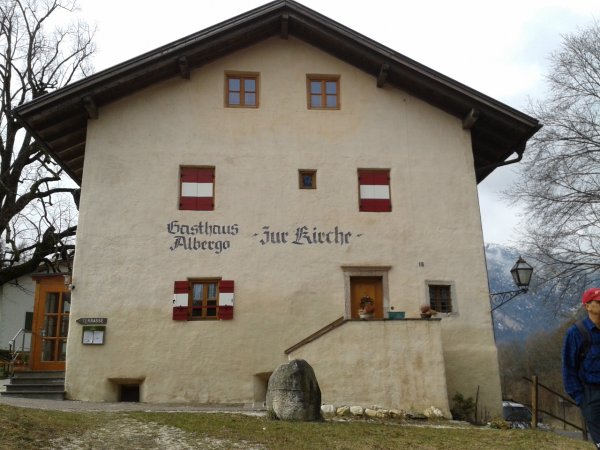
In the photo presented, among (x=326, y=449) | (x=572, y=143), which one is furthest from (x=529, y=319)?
(x=326, y=449)

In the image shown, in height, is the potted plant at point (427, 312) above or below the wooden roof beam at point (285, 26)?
below

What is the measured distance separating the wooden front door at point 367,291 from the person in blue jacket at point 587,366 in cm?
1010

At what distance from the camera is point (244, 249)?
15414 mm

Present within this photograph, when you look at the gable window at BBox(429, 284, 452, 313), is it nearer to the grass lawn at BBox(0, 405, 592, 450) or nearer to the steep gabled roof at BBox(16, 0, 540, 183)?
the steep gabled roof at BBox(16, 0, 540, 183)

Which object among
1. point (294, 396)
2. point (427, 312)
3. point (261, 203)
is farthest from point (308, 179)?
point (294, 396)

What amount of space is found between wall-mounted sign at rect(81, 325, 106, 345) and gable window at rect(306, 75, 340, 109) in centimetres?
774

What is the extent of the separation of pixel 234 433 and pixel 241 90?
1011 centimetres

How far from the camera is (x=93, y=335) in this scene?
14.6 metres

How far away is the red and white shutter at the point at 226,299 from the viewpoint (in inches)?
589

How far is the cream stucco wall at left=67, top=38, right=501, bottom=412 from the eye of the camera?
1469 centimetres

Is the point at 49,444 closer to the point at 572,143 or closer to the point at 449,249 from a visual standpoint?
the point at 449,249

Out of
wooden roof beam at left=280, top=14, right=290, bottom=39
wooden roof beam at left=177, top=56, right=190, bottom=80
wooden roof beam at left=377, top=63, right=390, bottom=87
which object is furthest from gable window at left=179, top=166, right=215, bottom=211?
wooden roof beam at left=377, top=63, right=390, bottom=87

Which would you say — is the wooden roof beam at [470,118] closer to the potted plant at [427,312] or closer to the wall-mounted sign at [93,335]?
the potted plant at [427,312]

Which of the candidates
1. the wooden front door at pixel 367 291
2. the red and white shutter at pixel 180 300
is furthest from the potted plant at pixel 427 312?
the red and white shutter at pixel 180 300
